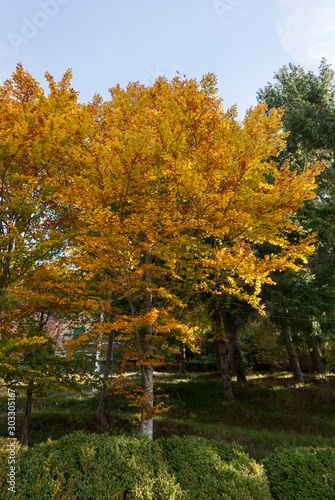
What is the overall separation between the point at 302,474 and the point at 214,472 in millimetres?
1446

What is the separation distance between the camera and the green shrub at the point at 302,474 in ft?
13.6

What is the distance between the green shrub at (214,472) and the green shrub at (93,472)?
9.0 inches

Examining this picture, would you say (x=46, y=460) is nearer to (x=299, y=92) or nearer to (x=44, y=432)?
(x=44, y=432)

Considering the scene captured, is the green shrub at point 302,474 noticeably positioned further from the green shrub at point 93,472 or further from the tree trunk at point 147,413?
the tree trunk at point 147,413

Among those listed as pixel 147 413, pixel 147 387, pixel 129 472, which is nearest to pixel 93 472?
pixel 129 472

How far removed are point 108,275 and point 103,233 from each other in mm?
2254

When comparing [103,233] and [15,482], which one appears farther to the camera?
[103,233]

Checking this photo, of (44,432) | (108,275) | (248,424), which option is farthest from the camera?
(248,424)

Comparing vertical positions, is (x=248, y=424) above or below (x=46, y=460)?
below

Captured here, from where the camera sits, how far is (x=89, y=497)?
3627 mm

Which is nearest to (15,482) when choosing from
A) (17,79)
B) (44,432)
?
(44,432)

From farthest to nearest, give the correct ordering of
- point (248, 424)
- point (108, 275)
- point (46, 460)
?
point (248, 424) < point (108, 275) < point (46, 460)

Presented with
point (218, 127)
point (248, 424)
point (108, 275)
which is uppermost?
point (218, 127)

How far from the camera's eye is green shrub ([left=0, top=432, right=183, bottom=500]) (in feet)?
11.9
